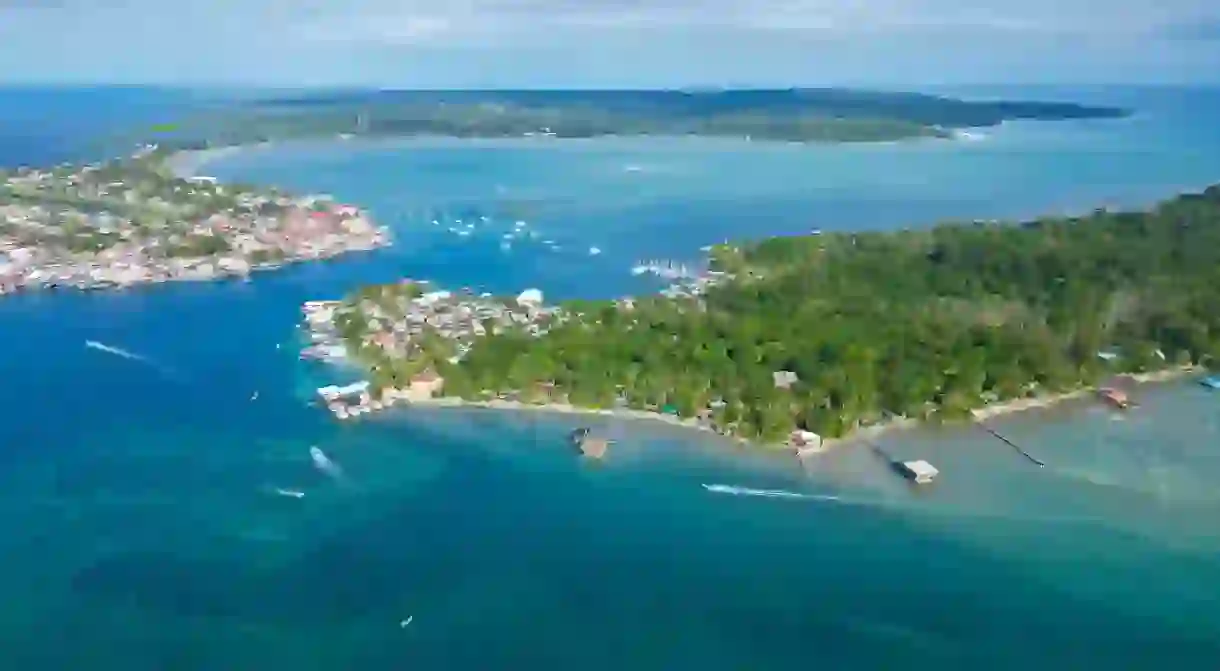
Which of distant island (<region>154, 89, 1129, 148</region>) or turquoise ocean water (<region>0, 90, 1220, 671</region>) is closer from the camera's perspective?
turquoise ocean water (<region>0, 90, 1220, 671</region>)

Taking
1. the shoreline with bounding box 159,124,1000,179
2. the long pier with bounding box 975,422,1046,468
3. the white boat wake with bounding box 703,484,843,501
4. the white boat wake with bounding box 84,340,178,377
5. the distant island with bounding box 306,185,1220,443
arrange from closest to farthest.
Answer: the white boat wake with bounding box 703,484,843,501 → the long pier with bounding box 975,422,1046,468 → the distant island with bounding box 306,185,1220,443 → the white boat wake with bounding box 84,340,178,377 → the shoreline with bounding box 159,124,1000,179

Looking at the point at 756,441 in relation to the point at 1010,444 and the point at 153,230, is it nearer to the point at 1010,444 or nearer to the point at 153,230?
the point at 1010,444

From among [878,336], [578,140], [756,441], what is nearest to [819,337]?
[878,336]

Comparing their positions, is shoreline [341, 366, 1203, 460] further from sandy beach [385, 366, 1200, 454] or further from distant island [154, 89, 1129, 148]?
distant island [154, 89, 1129, 148]

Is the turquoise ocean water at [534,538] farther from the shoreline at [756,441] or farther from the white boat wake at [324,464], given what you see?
the shoreline at [756,441]

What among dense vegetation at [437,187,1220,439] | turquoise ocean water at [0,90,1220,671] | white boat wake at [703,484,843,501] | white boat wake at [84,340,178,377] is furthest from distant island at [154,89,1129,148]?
white boat wake at [703,484,843,501]

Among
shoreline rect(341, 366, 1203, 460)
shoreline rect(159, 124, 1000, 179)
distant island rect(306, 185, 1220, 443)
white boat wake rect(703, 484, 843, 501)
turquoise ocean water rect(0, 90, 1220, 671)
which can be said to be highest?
shoreline rect(159, 124, 1000, 179)
